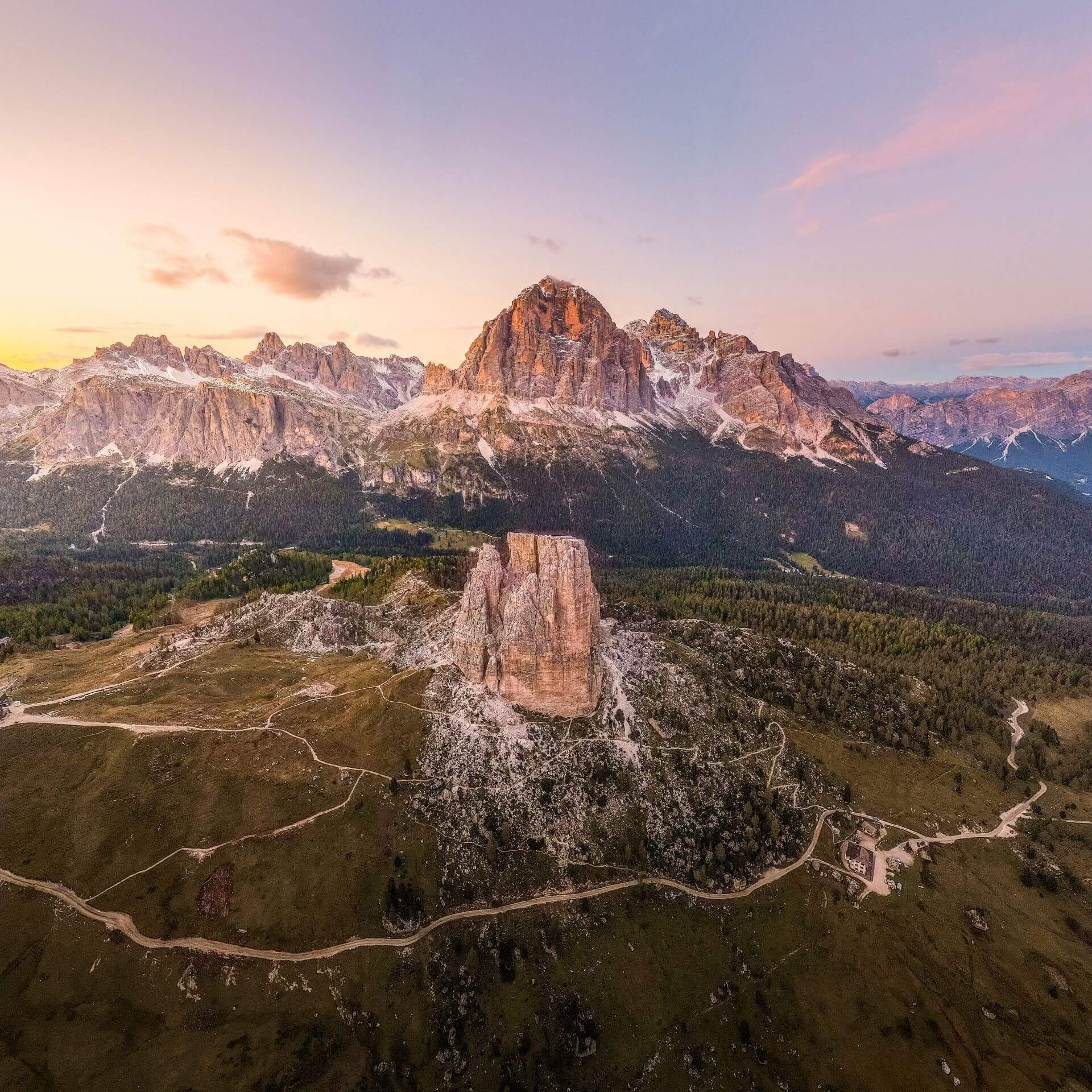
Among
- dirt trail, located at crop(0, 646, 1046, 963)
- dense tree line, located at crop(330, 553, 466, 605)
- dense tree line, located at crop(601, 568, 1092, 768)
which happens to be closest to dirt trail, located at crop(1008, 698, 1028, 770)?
dirt trail, located at crop(0, 646, 1046, 963)

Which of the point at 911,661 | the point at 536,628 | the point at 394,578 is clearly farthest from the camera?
the point at 394,578

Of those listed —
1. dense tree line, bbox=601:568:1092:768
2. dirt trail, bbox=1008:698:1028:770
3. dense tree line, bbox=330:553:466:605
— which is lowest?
dirt trail, bbox=1008:698:1028:770

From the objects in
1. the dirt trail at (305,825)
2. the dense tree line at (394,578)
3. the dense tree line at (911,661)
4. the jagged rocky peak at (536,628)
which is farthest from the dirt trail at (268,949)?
the dense tree line at (394,578)

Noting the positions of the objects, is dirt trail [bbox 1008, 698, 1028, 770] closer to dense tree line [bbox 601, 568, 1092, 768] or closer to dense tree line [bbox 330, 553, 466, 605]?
dense tree line [bbox 601, 568, 1092, 768]

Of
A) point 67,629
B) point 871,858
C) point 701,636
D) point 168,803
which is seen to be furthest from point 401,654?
point 67,629

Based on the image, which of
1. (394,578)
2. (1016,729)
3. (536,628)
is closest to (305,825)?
(536,628)

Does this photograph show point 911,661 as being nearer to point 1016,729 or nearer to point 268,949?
point 1016,729

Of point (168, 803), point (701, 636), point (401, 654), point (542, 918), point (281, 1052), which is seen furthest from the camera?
point (701, 636)

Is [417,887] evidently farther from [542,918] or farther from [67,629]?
[67,629]
